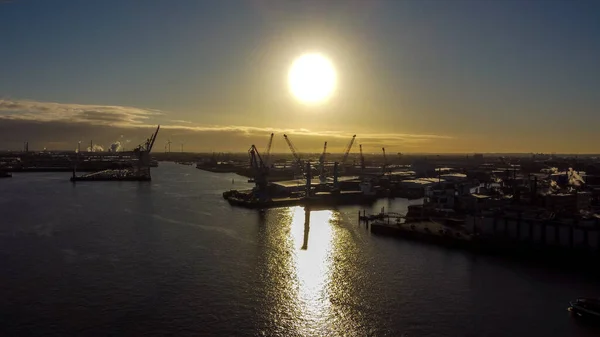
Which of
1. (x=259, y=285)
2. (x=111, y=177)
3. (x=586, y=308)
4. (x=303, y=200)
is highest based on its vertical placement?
(x=111, y=177)

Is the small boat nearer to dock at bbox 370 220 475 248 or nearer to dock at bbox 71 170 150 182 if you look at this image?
dock at bbox 370 220 475 248

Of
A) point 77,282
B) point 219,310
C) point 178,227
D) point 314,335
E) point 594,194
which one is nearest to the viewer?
point 314,335

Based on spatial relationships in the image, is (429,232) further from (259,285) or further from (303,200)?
(303,200)

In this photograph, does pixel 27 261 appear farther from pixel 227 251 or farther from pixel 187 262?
pixel 227 251

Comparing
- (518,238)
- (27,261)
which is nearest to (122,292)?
(27,261)

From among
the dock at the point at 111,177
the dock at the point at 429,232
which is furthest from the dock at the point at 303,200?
the dock at the point at 111,177

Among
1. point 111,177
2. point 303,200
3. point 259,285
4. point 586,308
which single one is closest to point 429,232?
point 586,308
